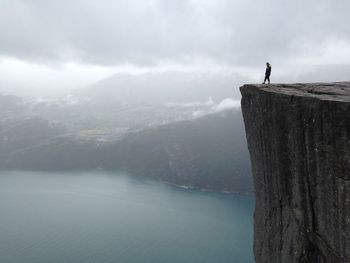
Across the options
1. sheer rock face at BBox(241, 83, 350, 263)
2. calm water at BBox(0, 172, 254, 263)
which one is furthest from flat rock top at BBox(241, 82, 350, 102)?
calm water at BBox(0, 172, 254, 263)

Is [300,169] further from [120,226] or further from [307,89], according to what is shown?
[120,226]

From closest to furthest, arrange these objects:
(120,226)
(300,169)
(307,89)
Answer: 1. (300,169)
2. (307,89)
3. (120,226)

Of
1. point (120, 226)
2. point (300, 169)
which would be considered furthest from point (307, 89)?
point (120, 226)

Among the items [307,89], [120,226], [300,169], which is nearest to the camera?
[300,169]

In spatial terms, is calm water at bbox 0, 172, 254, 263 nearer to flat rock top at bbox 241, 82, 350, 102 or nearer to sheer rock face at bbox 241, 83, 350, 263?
sheer rock face at bbox 241, 83, 350, 263

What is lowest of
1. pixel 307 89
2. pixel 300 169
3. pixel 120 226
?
pixel 120 226

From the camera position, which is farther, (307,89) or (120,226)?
(120,226)

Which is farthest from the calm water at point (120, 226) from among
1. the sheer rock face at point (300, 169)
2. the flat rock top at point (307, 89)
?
the flat rock top at point (307, 89)

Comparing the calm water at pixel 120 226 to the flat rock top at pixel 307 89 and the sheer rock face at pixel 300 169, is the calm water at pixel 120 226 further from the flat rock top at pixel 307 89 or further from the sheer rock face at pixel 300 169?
the flat rock top at pixel 307 89
